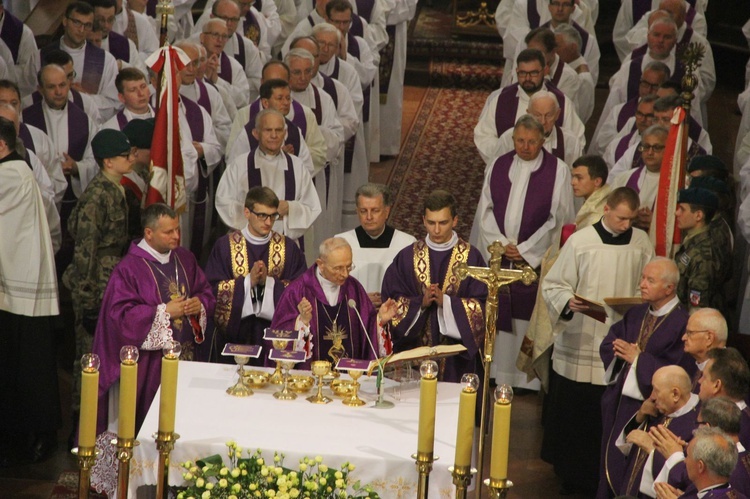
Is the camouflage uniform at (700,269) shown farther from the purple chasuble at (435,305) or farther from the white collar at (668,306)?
the purple chasuble at (435,305)

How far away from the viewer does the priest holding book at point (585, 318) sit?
8.19m

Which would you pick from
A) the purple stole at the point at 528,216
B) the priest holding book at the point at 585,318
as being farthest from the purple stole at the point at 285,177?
the priest holding book at the point at 585,318

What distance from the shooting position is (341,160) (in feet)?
41.0

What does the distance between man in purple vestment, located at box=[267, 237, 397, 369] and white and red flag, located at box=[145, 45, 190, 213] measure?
161 centimetres

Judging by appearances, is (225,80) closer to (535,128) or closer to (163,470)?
(535,128)

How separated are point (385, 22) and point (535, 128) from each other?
5502 mm

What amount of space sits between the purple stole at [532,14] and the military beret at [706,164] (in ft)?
17.0

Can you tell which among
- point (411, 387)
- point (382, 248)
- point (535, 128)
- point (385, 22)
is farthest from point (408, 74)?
point (411, 387)

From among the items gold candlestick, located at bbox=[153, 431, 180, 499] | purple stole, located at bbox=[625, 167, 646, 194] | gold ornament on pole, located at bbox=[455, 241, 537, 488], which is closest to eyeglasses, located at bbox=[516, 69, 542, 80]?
purple stole, located at bbox=[625, 167, 646, 194]

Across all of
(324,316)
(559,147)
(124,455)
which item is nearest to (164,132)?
(324,316)

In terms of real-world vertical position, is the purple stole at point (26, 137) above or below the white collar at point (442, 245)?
above

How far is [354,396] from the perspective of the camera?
21.6ft

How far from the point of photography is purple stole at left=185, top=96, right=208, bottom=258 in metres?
11.0

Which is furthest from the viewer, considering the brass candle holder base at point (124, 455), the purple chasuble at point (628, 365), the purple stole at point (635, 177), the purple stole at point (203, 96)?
the purple stole at point (203, 96)
